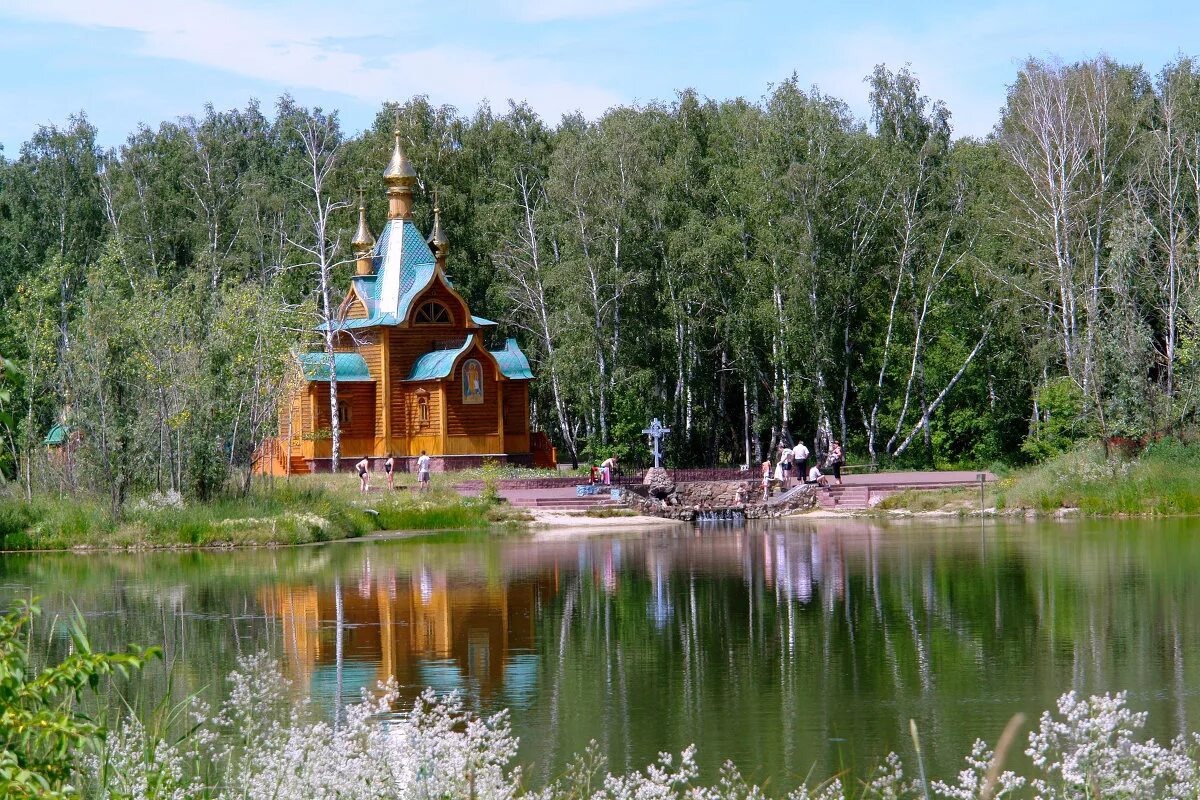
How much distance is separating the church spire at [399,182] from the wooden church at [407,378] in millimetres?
30

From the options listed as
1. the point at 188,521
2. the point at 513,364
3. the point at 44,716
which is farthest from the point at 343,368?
the point at 44,716

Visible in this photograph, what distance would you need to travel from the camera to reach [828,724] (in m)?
11.1

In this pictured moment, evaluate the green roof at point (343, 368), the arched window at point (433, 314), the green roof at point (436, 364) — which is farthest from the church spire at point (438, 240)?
the green roof at point (343, 368)

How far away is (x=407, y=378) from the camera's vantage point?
45.8 meters

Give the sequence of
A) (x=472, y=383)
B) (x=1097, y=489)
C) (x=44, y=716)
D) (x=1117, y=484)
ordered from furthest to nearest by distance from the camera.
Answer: (x=472, y=383), (x=1097, y=489), (x=1117, y=484), (x=44, y=716)

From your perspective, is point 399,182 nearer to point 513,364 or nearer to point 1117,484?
point 513,364

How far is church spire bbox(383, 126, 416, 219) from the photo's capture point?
1837 inches

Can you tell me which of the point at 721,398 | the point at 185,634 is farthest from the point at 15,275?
the point at 185,634

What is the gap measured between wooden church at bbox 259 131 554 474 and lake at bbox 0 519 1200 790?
17687 mm

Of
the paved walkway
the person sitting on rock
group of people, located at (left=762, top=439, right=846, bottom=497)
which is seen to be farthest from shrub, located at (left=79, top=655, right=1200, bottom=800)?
group of people, located at (left=762, top=439, right=846, bottom=497)

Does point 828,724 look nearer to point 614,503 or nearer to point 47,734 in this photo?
point 47,734

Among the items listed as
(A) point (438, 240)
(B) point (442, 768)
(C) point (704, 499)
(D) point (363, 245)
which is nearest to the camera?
(B) point (442, 768)

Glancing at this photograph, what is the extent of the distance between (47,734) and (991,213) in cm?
4387

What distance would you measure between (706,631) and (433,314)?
3108cm
